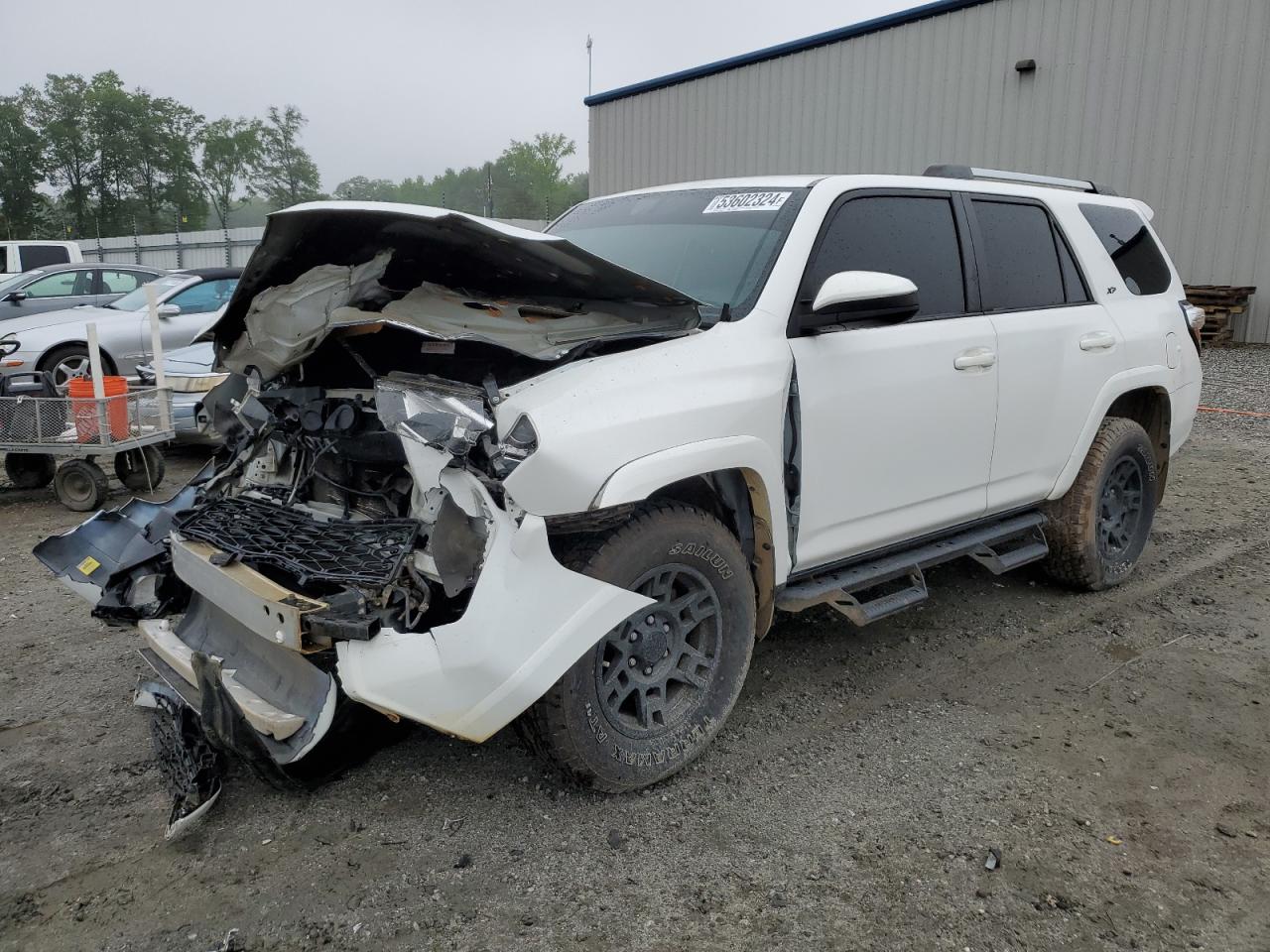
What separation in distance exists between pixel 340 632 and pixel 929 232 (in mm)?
2842

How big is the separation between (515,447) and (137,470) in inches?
223

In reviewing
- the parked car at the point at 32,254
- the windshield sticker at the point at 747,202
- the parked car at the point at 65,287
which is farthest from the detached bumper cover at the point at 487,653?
the parked car at the point at 32,254

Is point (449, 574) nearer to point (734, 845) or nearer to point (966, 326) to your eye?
point (734, 845)

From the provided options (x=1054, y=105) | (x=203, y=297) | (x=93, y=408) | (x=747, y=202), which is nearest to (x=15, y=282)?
(x=203, y=297)

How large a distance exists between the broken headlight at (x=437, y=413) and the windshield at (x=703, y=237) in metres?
1.00

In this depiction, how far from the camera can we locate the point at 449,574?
266cm

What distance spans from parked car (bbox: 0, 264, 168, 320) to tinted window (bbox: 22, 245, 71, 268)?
5.62 m

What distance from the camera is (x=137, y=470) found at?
7.15 meters

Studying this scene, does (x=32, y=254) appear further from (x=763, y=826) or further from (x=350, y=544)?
(x=763, y=826)

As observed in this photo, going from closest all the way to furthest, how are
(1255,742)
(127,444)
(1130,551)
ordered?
(1255,742)
(1130,551)
(127,444)

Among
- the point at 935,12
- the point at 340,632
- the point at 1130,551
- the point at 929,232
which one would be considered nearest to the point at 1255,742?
the point at 1130,551

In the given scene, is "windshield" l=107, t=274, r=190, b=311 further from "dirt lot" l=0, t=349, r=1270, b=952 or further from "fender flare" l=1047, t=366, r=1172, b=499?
"fender flare" l=1047, t=366, r=1172, b=499

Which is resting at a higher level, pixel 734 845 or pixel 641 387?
pixel 641 387

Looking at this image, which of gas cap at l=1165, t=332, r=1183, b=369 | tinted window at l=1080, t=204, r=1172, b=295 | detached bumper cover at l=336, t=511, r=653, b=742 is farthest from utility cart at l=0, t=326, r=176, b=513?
gas cap at l=1165, t=332, r=1183, b=369
